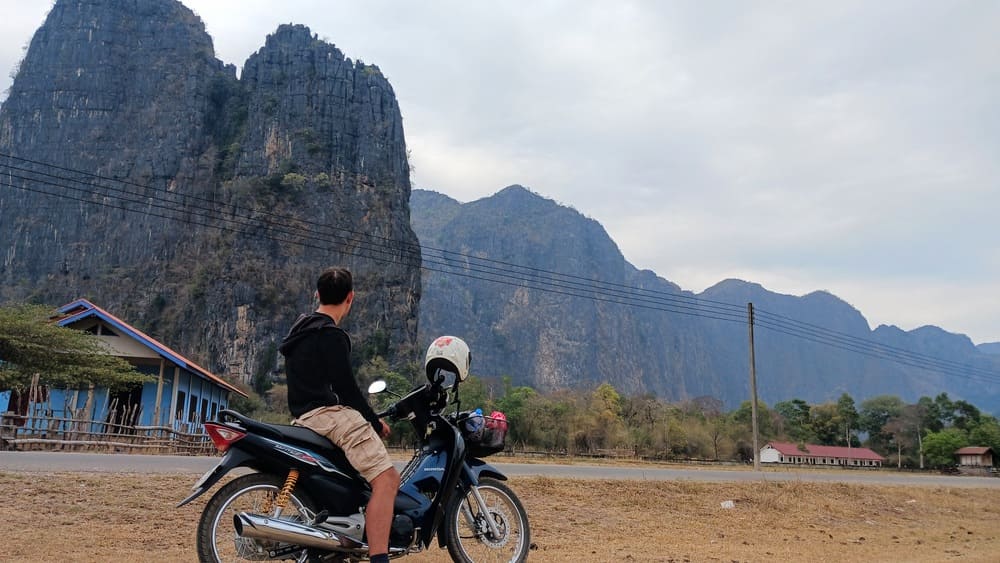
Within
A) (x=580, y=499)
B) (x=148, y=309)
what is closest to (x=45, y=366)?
(x=580, y=499)

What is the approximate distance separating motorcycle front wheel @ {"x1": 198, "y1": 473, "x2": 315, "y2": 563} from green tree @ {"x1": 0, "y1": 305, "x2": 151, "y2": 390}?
2003 centimetres

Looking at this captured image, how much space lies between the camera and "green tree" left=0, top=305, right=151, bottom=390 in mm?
21578

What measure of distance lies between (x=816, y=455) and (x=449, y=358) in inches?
2457

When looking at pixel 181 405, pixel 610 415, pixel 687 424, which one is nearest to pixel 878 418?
pixel 687 424

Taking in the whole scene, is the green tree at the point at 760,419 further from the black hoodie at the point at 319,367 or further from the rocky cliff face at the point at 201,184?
the black hoodie at the point at 319,367

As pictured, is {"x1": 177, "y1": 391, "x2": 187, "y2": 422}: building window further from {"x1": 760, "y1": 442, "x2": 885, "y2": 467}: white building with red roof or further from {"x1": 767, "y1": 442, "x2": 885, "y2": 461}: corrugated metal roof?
{"x1": 767, "y1": 442, "x2": 885, "y2": 461}: corrugated metal roof

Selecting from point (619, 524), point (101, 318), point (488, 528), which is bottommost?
point (619, 524)

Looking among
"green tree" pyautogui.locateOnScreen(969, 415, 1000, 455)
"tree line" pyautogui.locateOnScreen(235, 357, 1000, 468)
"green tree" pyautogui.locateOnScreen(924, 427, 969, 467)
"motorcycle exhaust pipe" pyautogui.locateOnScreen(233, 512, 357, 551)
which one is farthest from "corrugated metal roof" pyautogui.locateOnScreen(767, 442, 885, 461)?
"motorcycle exhaust pipe" pyautogui.locateOnScreen(233, 512, 357, 551)

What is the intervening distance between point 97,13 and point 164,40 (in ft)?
34.6

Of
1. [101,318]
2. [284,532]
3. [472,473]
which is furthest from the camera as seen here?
[101,318]

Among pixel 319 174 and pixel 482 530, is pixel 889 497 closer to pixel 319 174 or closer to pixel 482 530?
pixel 482 530

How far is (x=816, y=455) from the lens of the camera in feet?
198

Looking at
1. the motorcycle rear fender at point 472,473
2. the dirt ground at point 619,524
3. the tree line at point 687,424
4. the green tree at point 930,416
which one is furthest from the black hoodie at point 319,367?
the green tree at point 930,416

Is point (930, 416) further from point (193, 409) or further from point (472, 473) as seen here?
point (472, 473)
